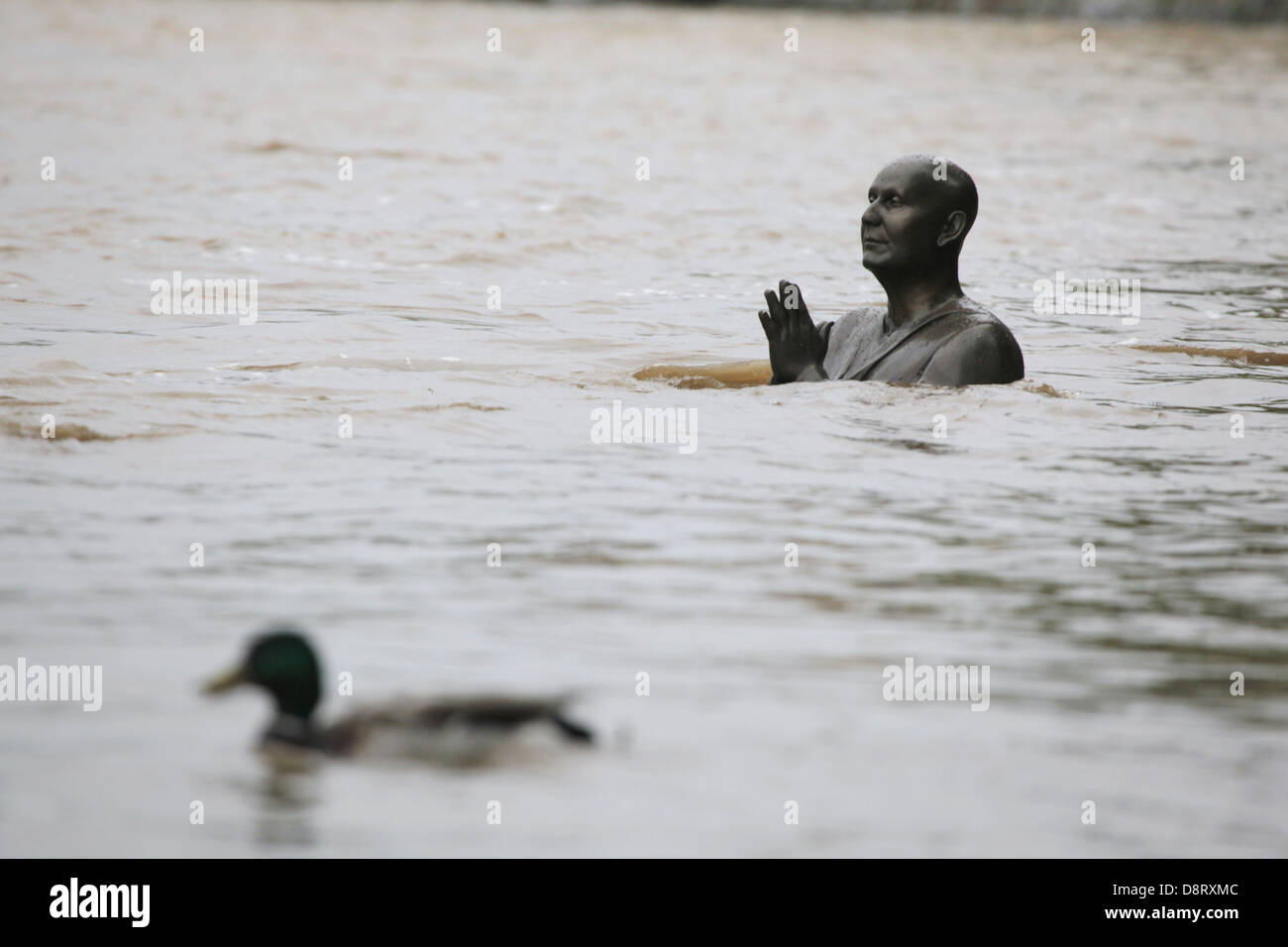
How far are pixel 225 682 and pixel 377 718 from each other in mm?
409

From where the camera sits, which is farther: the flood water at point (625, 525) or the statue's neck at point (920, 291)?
the statue's neck at point (920, 291)

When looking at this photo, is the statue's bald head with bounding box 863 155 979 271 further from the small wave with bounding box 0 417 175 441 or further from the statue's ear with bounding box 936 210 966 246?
the small wave with bounding box 0 417 175 441

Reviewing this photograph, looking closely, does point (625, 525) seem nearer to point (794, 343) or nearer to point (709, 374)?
point (794, 343)

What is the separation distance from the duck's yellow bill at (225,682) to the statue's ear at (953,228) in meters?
4.98

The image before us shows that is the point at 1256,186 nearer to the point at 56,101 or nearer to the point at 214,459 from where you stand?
the point at 56,101

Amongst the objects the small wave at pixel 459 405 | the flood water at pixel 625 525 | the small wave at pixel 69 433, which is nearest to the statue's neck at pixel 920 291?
the flood water at pixel 625 525

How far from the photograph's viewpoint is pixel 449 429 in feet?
31.0

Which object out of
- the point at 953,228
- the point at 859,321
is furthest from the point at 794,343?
the point at 953,228

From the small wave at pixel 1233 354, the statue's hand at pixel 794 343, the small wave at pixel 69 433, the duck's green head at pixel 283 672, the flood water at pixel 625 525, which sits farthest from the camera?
the small wave at pixel 1233 354

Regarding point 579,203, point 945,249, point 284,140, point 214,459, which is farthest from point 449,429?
point 284,140

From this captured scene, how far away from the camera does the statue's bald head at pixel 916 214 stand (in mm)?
9320

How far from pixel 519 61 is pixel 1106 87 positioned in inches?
387

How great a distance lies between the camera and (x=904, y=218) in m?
9.31

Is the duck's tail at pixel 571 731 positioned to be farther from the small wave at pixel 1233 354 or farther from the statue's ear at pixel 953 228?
the small wave at pixel 1233 354
